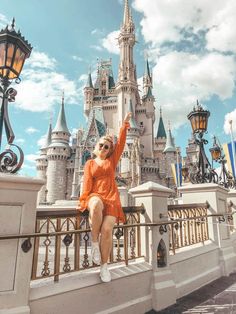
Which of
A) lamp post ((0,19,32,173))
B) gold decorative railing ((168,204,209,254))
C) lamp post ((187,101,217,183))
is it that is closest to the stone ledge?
gold decorative railing ((168,204,209,254))

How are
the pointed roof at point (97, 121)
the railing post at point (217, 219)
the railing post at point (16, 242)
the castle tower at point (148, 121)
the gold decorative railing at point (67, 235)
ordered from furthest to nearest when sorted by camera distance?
the castle tower at point (148, 121) → the pointed roof at point (97, 121) → the railing post at point (217, 219) → the gold decorative railing at point (67, 235) → the railing post at point (16, 242)

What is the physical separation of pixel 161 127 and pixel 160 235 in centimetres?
5730

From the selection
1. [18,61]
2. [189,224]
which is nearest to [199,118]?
[189,224]

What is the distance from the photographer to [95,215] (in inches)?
119

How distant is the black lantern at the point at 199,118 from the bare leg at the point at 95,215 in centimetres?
484

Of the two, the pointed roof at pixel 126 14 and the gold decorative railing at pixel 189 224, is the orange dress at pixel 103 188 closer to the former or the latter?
the gold decorative railing at pixel 189 224

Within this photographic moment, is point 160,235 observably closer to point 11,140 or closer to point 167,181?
point 11,140

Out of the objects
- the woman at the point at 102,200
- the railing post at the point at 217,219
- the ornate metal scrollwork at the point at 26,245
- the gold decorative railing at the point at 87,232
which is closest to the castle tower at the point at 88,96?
the railing post at the point at 217,219

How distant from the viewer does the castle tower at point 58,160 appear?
1746 inches

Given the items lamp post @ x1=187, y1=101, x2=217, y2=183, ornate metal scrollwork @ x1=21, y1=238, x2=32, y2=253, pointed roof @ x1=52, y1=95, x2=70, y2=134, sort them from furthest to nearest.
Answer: pointed roof @ x1=52, y1=95, x2=70, y2=134
lamp post @ x1=187, y1=101, x2=217, y2=183
ornate metal scrollwork @ x1=21, y1=238, x2=32, y2=253

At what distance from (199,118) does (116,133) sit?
149 feet

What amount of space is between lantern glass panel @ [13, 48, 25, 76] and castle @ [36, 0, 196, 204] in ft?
118

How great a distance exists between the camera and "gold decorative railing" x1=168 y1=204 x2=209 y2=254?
15.6 feet

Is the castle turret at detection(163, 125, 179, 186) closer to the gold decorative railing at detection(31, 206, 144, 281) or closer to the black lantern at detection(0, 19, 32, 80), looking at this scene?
the gold decorative railing at detection(31, 206, 144, 281)
